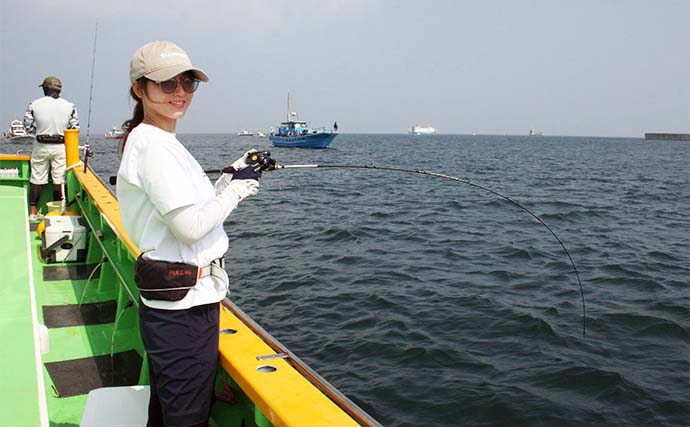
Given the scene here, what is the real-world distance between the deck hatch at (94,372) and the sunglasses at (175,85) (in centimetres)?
203

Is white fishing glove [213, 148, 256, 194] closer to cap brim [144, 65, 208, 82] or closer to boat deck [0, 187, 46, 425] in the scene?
cap brim [144, 65, 208, 82]

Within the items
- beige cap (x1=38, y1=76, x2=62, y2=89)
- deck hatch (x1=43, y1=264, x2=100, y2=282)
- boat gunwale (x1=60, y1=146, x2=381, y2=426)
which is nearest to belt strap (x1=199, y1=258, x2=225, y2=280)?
boat gunwale (x1=60, y1=146, x2=381, y2=426)

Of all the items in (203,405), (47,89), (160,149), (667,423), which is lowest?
(667,423)

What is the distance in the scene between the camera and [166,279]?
1754 mm

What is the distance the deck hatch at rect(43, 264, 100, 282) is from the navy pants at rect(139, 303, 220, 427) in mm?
3345

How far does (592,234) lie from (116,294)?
10.7 metres

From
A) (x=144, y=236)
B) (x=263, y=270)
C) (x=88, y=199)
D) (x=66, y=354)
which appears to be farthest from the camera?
(x=263, y=270)

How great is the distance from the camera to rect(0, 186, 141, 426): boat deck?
1988 millimetres

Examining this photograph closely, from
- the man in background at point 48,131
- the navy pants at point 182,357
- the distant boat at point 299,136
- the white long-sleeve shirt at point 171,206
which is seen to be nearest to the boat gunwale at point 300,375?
the navy pants at point 182,357

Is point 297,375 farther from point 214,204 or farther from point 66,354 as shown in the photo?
point 66,354

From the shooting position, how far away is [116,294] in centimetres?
442

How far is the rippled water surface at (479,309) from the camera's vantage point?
16.9ft

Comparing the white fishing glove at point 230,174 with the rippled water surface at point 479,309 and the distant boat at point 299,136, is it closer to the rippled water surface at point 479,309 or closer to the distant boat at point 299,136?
the rippled water surface at point 479,309

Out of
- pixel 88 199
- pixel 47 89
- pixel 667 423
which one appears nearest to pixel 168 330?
pixel 88 199
